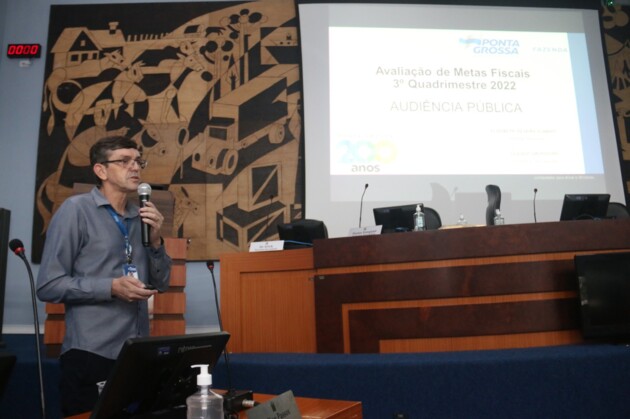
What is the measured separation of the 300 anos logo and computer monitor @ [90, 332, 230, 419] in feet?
12.1

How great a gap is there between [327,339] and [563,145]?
10.9 feet

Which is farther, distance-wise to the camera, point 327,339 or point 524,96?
point 524,96

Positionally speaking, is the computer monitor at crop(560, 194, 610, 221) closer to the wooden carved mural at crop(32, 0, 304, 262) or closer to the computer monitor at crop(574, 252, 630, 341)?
the computer monitor at crop(574, 252, 630, 341)

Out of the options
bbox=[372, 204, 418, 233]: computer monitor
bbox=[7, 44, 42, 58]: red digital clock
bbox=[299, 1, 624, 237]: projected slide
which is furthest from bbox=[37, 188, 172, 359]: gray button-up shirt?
bbox=[7, 44, 42, 58]: red digital clock

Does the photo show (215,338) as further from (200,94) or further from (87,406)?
(200,94)

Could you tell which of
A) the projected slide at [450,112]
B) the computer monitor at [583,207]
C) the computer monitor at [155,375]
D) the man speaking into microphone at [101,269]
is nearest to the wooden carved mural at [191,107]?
the projected slide at [450,112]

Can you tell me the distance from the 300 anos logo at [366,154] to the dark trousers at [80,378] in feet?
11.2

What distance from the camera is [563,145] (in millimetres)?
5066

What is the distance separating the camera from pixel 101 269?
6.41ft

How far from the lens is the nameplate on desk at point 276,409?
1165 mm

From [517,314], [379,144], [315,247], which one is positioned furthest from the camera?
[379,144]

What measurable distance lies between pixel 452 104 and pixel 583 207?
6.29 feet

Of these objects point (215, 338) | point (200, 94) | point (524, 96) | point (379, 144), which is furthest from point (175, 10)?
point (215, 338)

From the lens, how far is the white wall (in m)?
4.86
